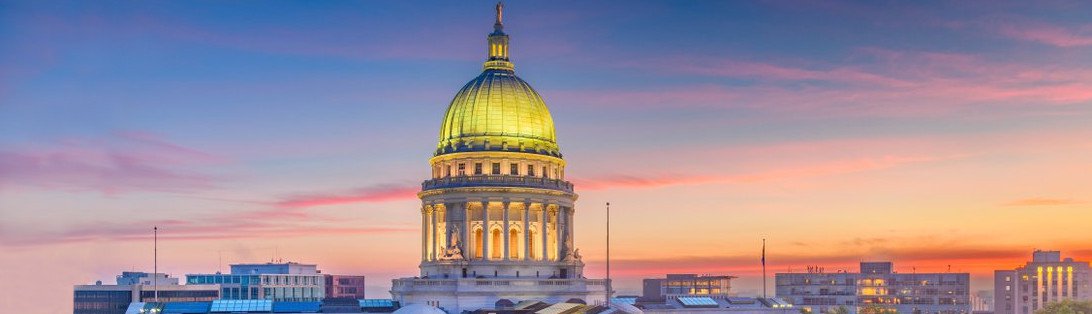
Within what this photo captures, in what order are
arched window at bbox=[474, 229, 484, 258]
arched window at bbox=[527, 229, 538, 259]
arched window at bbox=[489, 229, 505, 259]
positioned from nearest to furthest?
1. arched window at bbox=[474, 229, 484, 258]
2. arched window at bbox=[489, 229, 505, 259]
3. arched window at bbox=[527, 229, 538, 259]

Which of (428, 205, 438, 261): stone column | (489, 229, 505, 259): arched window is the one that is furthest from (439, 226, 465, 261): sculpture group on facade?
(489, 229, 505, 259): arched window

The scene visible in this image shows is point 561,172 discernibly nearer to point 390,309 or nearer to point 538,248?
point 538,248

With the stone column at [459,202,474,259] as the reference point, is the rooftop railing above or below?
above

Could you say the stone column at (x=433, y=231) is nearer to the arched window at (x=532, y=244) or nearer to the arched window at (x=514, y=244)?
the arched window at (x=514, y=244)

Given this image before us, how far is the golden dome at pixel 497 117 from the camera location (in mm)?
154875

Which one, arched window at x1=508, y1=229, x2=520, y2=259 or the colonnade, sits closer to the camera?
the colonnade

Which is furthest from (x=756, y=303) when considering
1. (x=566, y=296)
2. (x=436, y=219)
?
(x=436, y=219)

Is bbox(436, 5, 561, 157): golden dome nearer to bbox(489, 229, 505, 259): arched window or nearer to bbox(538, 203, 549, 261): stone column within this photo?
bbox(538, 203, 549, 261): stone column

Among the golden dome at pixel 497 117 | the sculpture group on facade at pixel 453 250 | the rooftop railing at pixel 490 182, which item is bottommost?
the sculpture group on facade at pixel 453 250

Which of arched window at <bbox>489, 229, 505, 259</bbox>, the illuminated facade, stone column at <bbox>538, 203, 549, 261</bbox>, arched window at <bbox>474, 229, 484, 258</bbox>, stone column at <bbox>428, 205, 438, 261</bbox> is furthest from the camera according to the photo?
stone column at <bbox>428, 205, 438, 261</bbox>

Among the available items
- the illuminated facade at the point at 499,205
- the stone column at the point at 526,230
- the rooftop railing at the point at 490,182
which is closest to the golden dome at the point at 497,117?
the illuminated facade at the point at 499,205

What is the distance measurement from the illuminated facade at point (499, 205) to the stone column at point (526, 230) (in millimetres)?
98

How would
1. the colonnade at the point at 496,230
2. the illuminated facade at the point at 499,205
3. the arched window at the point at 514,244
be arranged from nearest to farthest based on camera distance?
1. the illuminated facade at the point at 499,205
2. the colonnade at the point at 496,230
3. the arched window at the point at 514,244

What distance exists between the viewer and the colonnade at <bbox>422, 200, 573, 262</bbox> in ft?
499
